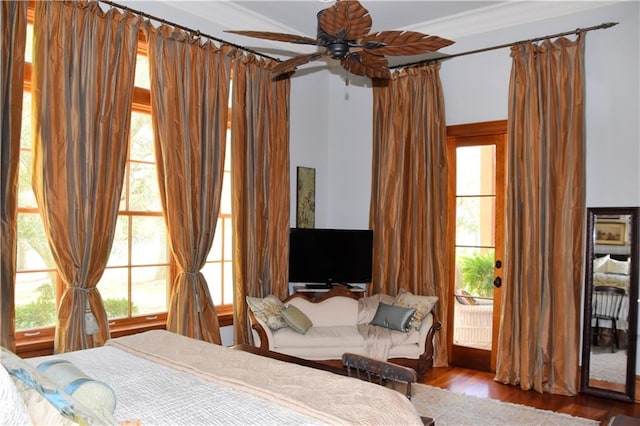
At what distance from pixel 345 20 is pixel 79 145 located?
6.78 feet

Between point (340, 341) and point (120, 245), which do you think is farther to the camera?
point (340, 341)

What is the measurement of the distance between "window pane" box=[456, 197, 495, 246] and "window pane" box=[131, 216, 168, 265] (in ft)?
9.57

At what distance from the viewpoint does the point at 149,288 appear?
425 cm

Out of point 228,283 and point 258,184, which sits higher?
point 258,184

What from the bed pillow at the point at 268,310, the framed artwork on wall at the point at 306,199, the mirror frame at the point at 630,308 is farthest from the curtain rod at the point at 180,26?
the mirror frame at the point at 630,308

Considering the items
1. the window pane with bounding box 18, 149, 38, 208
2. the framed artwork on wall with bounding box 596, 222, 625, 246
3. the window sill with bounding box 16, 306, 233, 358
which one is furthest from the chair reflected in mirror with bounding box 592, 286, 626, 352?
the window pane with bounding box 18, 149, 38, 208

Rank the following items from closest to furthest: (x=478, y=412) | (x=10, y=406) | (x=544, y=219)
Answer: (x=10, y=406), (x=478, y=412), (x=544, y=219)

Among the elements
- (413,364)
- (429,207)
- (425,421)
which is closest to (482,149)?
(429,207)

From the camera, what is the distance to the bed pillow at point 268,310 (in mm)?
4395

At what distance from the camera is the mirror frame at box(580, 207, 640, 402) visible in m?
4.06

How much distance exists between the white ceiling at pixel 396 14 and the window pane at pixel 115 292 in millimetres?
2261

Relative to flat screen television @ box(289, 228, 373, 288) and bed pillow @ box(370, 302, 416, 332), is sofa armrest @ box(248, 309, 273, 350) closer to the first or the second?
flat screen television @ box(289, 228, 373, 288)

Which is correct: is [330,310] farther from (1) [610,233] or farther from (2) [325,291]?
Answer: (1) [610,233]

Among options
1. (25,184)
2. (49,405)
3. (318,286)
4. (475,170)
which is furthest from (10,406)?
(475,170)
